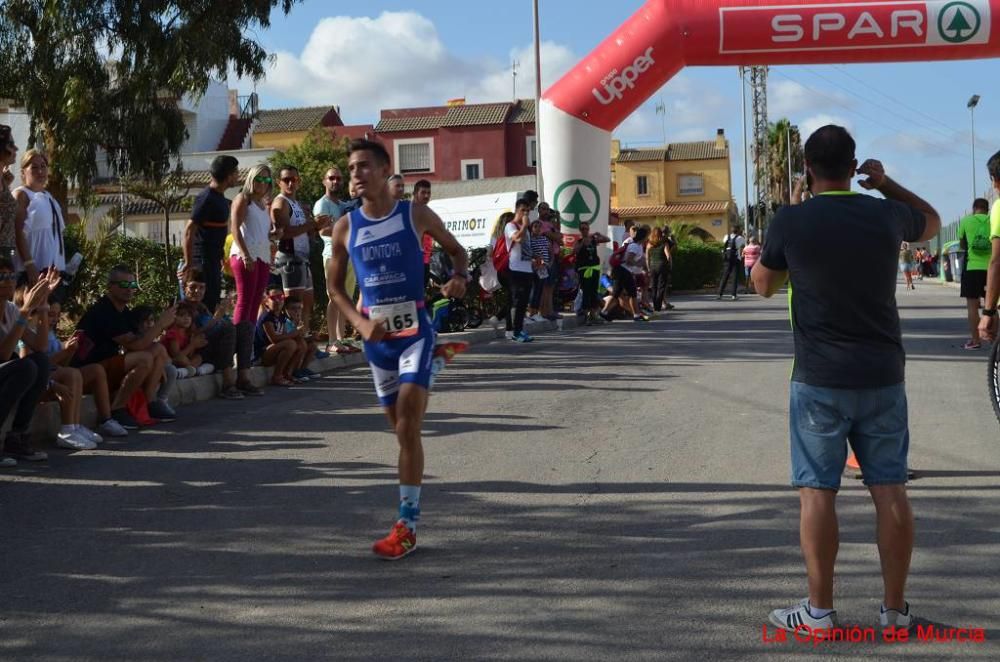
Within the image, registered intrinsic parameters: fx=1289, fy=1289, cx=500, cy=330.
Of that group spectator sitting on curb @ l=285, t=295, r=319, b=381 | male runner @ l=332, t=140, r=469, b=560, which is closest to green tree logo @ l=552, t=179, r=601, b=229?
spectator sitting on curb @ l=285, t=295, r=319, b=381

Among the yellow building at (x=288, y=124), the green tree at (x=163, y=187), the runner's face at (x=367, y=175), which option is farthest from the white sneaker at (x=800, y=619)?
the yellow building at (x=288, y=124)

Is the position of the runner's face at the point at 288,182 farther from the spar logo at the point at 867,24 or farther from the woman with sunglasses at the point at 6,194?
the spar logo at the point at 867,24

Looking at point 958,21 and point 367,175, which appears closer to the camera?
point 367,175

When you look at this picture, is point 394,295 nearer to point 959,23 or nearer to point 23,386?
point 23,386

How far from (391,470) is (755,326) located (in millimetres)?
12981

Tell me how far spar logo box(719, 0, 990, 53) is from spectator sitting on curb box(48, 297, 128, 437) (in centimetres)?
1434

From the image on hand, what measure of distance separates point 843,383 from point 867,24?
17.3 m

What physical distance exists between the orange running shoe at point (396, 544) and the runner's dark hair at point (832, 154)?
2.41 meters

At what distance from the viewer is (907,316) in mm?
22828

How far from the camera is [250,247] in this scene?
11594mm

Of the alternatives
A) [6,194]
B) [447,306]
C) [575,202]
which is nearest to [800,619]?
[6,194]

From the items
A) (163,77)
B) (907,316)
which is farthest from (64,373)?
(907,316)

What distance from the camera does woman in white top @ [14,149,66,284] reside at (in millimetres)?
9719

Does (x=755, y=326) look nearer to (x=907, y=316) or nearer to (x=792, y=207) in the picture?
(x=907, y=316)
